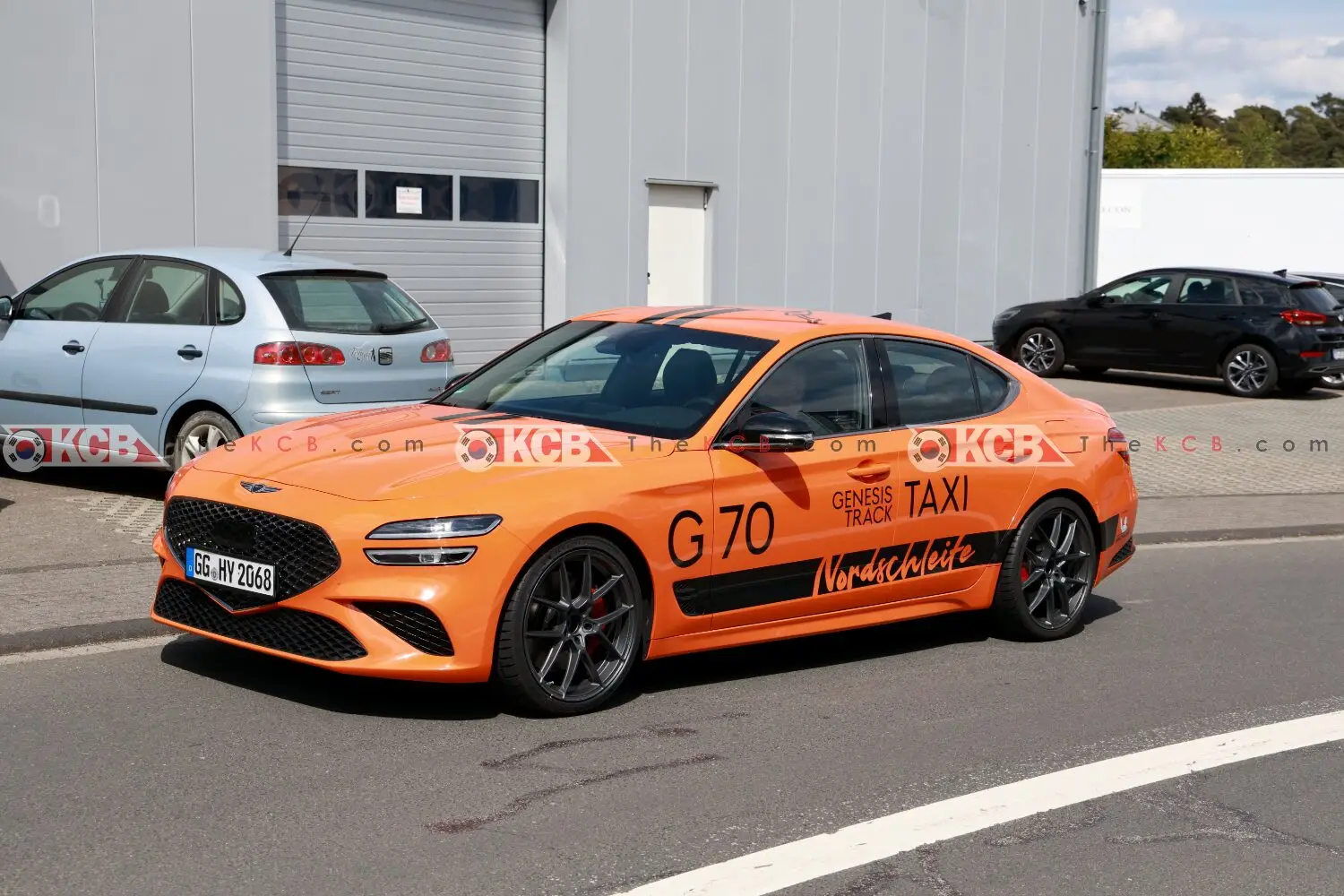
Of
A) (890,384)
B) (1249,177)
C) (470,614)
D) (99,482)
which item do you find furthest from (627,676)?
(1249,177)

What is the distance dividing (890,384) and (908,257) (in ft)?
53.2

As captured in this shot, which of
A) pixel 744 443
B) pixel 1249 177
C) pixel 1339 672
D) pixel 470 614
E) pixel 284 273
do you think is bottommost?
pixel 1339 672

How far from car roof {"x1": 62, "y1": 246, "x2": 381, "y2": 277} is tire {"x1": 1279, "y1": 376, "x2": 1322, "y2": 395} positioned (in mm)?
14817

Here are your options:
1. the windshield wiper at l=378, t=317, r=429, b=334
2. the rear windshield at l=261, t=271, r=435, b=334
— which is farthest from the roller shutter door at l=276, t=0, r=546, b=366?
the windshield wiper at l=378, t=317, r=429, b=334

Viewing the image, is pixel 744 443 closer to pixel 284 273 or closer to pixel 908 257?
pixel 284 273

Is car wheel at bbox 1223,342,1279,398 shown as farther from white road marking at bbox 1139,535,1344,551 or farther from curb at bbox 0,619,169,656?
curb at bbox 0,619,169,656

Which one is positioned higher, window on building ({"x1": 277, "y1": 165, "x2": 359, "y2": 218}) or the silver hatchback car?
window on building ({"x1": 277, "y1": 165, "x2": 359, "y2": 218})

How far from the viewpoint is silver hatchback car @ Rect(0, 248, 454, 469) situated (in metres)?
9.80

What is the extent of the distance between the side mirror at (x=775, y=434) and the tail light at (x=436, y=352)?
4363 millimetres

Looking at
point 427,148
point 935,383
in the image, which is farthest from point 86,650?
point 427,148

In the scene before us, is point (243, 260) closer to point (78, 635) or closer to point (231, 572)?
point (78, 635)

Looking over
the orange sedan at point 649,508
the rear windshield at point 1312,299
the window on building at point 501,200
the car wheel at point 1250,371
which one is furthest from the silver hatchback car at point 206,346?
the rear windshield at point 1312,299

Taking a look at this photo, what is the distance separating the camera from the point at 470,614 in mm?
5684

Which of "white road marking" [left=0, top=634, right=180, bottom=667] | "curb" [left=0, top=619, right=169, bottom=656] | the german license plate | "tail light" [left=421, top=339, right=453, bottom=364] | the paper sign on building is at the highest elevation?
the paper sign on building
